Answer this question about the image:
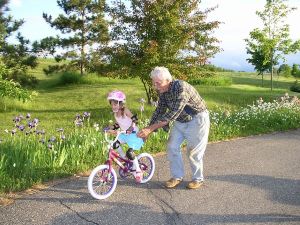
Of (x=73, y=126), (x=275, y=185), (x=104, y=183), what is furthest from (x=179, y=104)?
(x=73, y=126)

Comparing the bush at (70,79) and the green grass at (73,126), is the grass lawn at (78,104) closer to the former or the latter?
the green grass at (73,126)

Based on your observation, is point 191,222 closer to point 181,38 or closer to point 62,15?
point 181,38

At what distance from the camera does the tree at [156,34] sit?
15406 mm

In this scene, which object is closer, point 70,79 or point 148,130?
point 148,130

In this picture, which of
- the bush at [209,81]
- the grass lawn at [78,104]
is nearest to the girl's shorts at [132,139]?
the grass lawn at [78,104]

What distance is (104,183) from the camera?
604 centimetres

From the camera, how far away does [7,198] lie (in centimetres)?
600

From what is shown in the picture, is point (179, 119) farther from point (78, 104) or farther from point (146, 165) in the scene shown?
point (78, 104)

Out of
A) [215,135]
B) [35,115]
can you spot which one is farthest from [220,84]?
[215,135]

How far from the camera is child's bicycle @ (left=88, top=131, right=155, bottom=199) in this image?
587cm

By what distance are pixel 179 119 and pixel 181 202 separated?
47.2 inches

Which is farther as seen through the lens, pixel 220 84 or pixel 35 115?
pixel 220 84

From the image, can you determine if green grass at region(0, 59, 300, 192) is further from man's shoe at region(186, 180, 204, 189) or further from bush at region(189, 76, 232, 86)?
bush at region(189, 76, 232, 86)

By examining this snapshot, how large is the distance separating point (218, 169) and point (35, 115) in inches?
405
